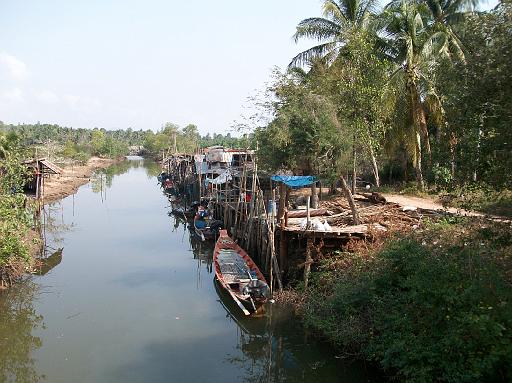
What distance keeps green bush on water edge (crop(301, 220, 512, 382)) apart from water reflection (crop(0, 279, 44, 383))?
7055mm

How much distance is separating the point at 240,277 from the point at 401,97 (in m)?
12.0

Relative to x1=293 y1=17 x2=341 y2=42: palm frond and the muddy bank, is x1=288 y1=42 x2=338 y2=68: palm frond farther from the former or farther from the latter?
the muddy bank

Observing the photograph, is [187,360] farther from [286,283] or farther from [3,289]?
[3,289]

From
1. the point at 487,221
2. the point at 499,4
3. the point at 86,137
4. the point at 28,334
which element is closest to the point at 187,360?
the point at 28,334

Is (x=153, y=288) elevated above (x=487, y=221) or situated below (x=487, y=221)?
below

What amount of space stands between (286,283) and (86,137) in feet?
277

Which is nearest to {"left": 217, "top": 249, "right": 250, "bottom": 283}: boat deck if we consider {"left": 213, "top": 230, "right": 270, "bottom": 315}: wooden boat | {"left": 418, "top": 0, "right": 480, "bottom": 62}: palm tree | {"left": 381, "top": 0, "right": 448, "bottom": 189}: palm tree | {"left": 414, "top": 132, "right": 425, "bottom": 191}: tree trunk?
{"left": 213, "top": 230, "right": 270, "bottom": 315}: wooden boat

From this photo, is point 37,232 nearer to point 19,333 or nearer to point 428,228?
point 19,333

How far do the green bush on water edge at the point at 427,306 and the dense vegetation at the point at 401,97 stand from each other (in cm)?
166

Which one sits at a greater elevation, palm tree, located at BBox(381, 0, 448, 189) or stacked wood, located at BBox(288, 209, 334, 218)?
palm tree, located at BBox(381, 0, 448, 189)

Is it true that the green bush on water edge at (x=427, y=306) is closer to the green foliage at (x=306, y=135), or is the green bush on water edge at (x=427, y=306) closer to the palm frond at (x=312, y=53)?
the green foliage at (x=306, y=135)

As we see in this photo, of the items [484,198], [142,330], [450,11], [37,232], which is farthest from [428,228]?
[37,232]

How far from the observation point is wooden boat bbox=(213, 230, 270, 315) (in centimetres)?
1327

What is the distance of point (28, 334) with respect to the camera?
A: 496 inches
